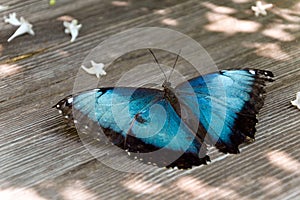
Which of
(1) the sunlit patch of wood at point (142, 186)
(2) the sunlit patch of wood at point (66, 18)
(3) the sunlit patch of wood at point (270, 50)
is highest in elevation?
(2) the sunlit patch of wood at point (66, 18)

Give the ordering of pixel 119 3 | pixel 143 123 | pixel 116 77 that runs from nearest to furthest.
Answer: pixel 143 123 → pixel 116 77 → pixel 119 3

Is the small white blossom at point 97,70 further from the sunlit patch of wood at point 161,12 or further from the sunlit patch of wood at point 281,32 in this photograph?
the sunlit patch of wood at point 281,32

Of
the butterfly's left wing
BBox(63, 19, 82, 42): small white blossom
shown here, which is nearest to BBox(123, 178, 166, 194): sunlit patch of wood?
the butterfly's left wing

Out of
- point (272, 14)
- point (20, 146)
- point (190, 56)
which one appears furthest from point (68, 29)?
point (272, 14)

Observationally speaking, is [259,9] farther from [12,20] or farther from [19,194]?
[19,194]

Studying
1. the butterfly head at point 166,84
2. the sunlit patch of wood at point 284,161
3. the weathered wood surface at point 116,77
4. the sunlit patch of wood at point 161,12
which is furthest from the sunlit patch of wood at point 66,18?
the sunlit patch of wood at point 284,161

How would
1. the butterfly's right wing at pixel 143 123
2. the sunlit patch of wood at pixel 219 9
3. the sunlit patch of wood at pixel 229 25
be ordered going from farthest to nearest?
Result: the sunlit patch of wood at pixel 219 9 → the sunlit patch of wood at pixel 229 25 → the butterfly's right wing at pixel 143 123

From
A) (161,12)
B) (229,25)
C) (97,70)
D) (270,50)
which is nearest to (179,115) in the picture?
(97,70)
